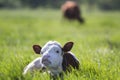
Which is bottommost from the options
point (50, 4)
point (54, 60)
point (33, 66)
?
point (50, 4)

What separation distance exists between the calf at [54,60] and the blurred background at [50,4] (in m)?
46.5

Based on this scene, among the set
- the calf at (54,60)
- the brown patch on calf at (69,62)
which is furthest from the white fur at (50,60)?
the brown patch on calf at (69,62)

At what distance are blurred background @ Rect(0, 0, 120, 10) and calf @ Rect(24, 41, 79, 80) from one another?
46.5 meters

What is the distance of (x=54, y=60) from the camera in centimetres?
520

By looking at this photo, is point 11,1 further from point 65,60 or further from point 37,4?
point 65,60

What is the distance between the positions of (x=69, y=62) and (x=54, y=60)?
1.32 feet

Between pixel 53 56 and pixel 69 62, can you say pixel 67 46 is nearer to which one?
pixel 69 62

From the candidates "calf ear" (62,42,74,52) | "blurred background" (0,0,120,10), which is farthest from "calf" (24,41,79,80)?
"blurred background" (0,0,120,10)

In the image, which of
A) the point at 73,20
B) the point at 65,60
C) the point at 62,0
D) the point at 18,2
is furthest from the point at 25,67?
the point at 62,0

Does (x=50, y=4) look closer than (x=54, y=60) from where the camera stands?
No

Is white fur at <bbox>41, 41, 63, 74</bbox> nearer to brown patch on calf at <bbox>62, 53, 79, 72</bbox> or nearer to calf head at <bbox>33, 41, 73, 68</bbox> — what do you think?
calf head at <bbox>33, 41, 73, 68</bbox>

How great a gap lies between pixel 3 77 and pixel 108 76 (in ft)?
4.33

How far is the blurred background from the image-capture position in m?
53.4

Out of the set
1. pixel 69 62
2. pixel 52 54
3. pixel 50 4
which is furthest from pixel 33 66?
pixel 50 4
